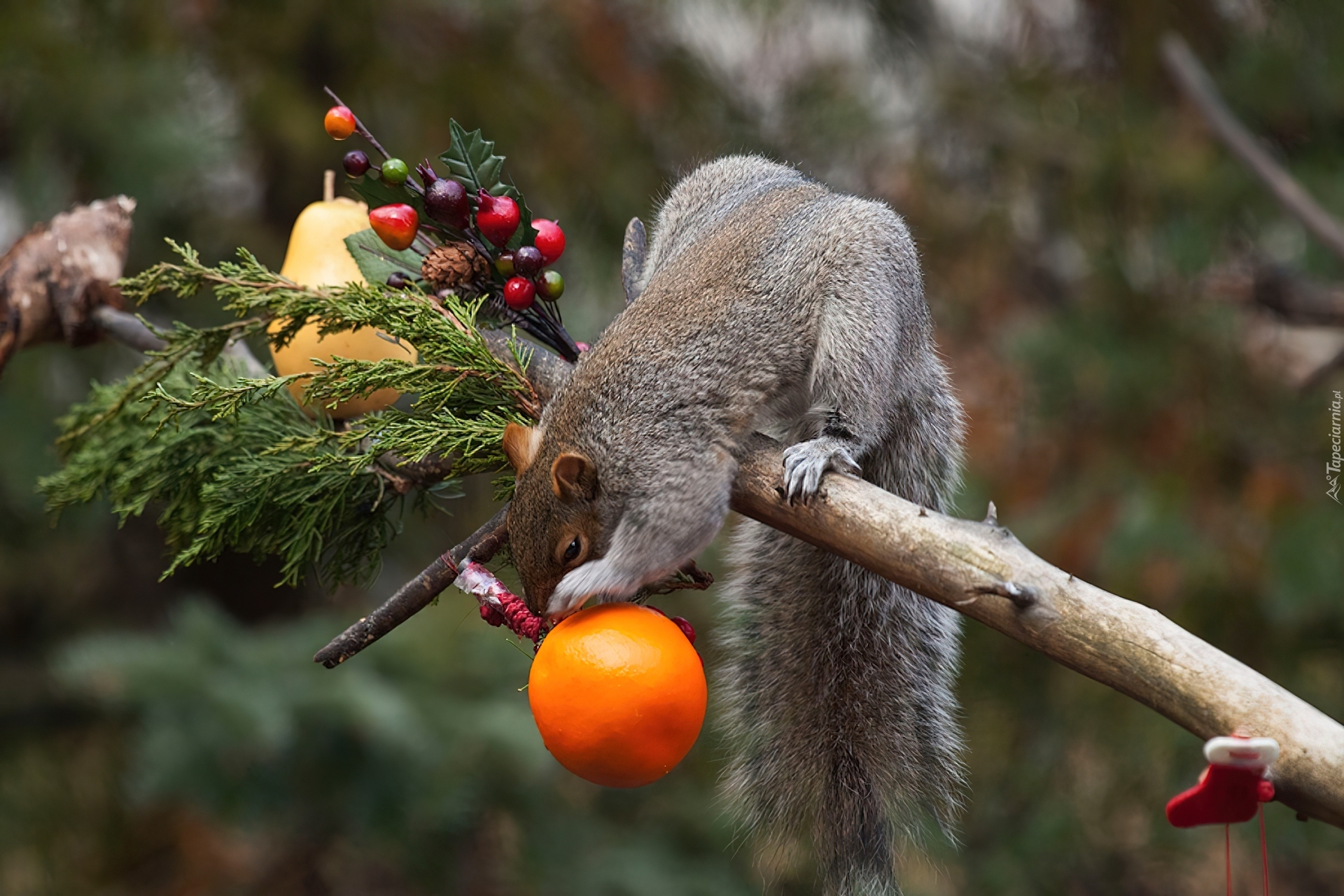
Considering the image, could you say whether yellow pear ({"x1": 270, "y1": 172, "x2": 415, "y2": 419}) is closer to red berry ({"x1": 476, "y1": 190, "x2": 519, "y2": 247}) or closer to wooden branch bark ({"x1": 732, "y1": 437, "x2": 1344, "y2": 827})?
red berry ({"x1": 476, "y1": 190, "x2": 519, "y2": 247})

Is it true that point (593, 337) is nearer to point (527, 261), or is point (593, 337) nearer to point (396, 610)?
point (527, 261)

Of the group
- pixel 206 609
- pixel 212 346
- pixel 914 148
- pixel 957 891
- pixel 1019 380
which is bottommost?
pixel 957 891

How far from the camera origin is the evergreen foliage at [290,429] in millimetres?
853

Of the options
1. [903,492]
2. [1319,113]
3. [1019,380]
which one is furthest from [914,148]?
[903,492]

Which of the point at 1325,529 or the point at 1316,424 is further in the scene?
the point at 1316,424

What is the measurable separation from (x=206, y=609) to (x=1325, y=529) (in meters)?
1.88

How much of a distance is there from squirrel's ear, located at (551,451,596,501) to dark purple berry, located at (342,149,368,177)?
33cm

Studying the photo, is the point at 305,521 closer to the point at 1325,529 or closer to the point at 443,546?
the point at 443,546

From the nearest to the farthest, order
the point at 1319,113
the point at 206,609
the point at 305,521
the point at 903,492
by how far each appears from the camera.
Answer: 1. the point at 305,521
2. the point at 903,492
3. the point at 206,609
4. the point at 1319,113

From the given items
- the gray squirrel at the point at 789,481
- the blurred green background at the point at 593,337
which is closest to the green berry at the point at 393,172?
the gray squirrel at the point at 789,481

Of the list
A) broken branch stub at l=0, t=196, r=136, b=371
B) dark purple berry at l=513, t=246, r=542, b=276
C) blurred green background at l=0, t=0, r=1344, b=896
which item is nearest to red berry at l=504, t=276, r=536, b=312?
dark purple berry at l=513, t=246, r=542, b=276

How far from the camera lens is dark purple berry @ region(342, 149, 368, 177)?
0.93 metres

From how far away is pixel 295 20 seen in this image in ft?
6.17

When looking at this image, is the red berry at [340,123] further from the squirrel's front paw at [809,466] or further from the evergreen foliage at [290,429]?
the squirrel's front paw at [809,466]
